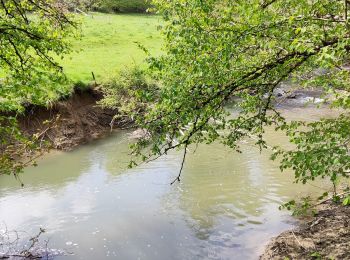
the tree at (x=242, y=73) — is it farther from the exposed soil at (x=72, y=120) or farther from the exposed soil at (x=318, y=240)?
the exposed soil at (x=72, y=120)

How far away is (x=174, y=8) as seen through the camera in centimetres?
927

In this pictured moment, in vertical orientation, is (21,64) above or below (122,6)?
below

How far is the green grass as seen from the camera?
914 inches

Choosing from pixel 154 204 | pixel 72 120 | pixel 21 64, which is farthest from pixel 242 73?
pixel 72 120

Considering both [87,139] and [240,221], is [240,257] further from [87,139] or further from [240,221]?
[87,139]

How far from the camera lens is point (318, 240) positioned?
942 centimetres

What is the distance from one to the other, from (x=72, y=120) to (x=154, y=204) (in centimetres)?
827

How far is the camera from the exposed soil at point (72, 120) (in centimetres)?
1823

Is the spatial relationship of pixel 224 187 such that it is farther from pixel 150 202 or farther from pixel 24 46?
pixel 24 46

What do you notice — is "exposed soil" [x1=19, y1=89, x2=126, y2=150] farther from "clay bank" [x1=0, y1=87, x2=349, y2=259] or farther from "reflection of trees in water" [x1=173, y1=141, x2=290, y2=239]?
"reflection of trees in water" [x1=173, y1=141, x2=290, y2=239]

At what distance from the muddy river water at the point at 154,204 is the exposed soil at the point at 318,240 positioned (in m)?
0.53

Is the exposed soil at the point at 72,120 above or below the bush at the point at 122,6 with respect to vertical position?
below

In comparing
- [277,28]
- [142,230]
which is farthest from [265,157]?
[277,28]

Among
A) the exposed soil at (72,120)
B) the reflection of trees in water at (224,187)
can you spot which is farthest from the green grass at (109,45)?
the reflection of trees in water at (224,187)
